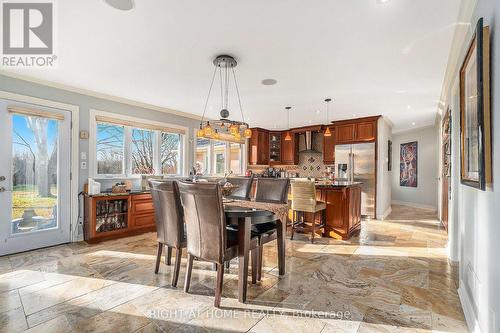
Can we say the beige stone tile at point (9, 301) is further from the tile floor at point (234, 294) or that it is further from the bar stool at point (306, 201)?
the bar stool at point (306, 201)

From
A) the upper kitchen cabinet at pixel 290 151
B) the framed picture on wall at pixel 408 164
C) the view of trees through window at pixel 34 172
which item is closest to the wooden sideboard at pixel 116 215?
the view of trees through window at pixel 34 172

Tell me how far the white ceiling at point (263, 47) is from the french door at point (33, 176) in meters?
0.64

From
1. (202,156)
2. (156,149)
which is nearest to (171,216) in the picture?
(156,149)

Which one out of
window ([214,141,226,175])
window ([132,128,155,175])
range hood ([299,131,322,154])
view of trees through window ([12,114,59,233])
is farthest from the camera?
range hood ([299,131,322,154])

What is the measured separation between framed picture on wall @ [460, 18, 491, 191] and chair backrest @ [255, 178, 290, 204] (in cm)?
193

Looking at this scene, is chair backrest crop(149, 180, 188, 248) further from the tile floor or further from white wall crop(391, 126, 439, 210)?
white wall crop(391, 126, 439, 210)

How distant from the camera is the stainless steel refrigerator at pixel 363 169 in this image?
6160 mm

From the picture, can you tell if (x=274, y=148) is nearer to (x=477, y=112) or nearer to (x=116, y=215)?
(x=116, y=215)

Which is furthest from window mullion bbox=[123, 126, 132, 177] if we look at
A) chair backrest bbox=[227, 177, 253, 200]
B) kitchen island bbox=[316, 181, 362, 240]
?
kitchen island bbox=[316, 181, 362, 240]

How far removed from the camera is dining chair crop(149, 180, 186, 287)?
262 cm

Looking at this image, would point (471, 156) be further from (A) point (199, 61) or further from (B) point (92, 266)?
(B) point (92, 266)

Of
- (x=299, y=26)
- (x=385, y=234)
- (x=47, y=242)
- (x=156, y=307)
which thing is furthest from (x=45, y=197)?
(x=385, y=234)

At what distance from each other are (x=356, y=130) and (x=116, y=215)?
567cm

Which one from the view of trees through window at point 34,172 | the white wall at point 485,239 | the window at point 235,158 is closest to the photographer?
the white wall at point 485,239
